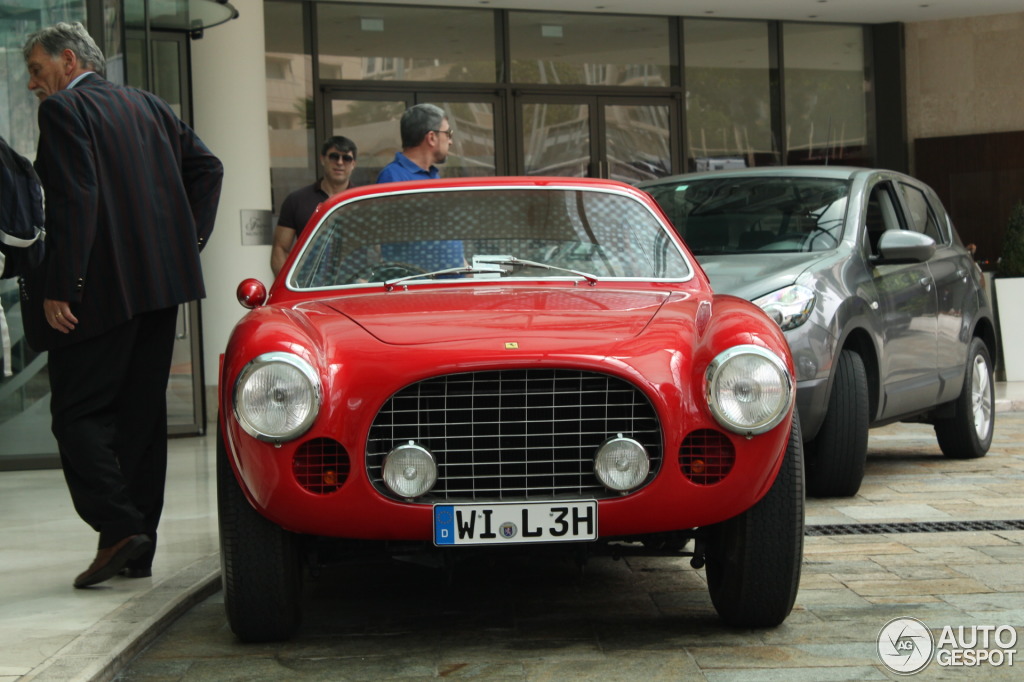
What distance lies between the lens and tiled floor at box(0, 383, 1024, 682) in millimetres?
4250

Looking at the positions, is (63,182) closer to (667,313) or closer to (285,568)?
(285,568)

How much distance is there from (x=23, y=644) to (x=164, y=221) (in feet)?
5.60

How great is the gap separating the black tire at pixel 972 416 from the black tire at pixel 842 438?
1.75 m

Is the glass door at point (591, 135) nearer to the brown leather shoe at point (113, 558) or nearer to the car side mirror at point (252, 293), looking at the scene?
the car side mirror at point (252, 293)

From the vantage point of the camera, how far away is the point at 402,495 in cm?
396

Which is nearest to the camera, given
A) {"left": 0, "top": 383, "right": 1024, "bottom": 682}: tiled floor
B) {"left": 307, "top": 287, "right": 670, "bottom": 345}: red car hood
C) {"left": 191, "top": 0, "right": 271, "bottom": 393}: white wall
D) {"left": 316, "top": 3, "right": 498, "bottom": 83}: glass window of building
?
{"left": 307, "top": 287, "right": 670, "bottom": 345}: red car hood

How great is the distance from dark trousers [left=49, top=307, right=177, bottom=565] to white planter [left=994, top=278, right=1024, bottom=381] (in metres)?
11.2

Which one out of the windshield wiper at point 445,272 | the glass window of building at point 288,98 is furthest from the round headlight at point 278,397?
the glass window of building at point 288,98

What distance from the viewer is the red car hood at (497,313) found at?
13.5 ft

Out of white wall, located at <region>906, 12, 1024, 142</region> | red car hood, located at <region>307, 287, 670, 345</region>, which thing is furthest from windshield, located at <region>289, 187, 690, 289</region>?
white wall, located at <region>906, 12, 1024, 142</region>

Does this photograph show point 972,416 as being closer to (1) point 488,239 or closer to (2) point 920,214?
(2) point 920,214

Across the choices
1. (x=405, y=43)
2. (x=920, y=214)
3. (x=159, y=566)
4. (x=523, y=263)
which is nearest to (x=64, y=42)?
(x=523, y=263)

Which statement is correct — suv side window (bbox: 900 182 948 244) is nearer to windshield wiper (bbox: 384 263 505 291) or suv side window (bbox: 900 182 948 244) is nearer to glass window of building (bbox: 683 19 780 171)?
windshield wiper (bbox: 384 263 505 291)

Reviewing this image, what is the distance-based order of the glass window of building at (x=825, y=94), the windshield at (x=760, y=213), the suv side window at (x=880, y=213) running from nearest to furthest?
the windshield at (x=760, y=213), the suv side window at (x=880, y=213), the glass window of building at (x=825, y=94)
